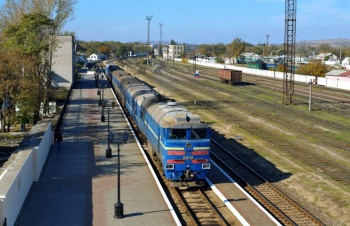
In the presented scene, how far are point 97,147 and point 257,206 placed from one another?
554 inches

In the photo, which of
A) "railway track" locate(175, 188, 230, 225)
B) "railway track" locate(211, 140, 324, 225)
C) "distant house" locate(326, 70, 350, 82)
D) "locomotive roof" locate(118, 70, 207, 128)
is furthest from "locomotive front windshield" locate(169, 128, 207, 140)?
"distant house" locate(326, 70, 350, 82)

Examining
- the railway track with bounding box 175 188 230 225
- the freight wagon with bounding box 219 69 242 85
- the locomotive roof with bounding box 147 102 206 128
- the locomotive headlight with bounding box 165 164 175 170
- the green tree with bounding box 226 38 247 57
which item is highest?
the green tree with bounding box 226 38 247 57

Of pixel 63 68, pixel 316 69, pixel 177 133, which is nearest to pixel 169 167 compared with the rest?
pixel 177 133

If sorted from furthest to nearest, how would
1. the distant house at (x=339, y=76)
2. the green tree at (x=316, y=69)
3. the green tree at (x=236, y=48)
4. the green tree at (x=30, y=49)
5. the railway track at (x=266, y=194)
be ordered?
the green tree at (x=236, y=48) → the green tree at (x=316, y=69) → the distant house at (x=339, y=76) → the green tree at (x=30, y=49) → the railway track at (x=266, y=194)

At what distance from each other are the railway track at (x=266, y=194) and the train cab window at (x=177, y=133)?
439 centimetres

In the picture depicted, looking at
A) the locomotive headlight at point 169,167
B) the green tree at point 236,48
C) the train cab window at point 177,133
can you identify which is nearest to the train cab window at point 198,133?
the train cab window at point 177,133

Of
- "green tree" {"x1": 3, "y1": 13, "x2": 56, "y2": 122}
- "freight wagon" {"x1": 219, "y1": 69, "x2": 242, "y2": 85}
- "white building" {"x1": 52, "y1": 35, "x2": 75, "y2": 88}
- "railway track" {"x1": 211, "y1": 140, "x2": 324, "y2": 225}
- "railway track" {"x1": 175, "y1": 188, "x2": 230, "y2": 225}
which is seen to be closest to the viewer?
"railway track" {"x1": 175, "y1": 188, "x2": 230, "y2": 225}

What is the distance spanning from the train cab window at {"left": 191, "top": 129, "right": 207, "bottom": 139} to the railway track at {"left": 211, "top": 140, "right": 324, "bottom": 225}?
3691 mm

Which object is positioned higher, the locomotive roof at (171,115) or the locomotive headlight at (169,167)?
the locomotive roof at (171,115)

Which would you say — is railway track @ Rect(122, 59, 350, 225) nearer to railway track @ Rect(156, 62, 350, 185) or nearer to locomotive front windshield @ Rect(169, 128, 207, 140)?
railway track @ Rect(156, 62, 350, 185)

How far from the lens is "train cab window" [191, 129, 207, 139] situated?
66.4ft

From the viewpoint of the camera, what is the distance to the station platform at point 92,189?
17.0 metres

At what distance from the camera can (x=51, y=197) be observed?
63.9 feet

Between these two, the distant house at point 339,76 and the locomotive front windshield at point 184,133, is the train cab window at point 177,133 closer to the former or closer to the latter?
the locomotive front windshield at point 184,133
